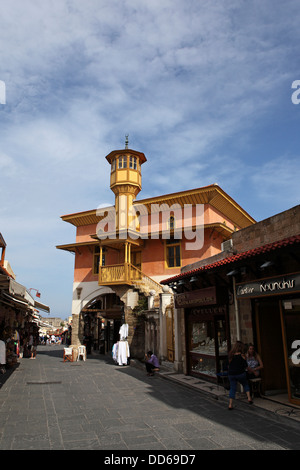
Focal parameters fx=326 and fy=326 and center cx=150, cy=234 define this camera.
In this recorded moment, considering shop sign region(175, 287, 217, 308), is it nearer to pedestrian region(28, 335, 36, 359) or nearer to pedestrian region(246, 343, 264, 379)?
pedestrian region(246, 343, 264, 379)

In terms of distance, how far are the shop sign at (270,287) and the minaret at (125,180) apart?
13.9 metres

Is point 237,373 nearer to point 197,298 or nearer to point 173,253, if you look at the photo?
point 197,298

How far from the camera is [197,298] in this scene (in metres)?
10.1

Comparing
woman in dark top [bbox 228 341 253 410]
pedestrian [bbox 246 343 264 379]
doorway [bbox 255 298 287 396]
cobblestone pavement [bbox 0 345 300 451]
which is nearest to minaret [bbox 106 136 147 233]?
cobblestone pavement [bbox 0 345 300 451]

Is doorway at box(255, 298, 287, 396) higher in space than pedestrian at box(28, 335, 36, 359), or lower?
higher

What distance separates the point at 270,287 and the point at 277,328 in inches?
69.0

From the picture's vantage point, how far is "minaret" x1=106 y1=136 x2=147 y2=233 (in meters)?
21.5

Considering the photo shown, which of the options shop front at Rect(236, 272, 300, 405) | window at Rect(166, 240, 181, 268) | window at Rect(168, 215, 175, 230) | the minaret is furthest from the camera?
the minaret

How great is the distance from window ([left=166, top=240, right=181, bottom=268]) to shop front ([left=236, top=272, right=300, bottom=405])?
12.2 meters

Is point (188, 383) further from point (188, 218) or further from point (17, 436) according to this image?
point (188, 218)

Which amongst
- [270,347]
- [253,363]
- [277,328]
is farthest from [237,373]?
[277,328]

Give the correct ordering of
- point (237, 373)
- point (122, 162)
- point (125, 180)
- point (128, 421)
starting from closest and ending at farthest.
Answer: point (128, 421)
point (237, 373)
point (125, 180)
point (122, 162)
